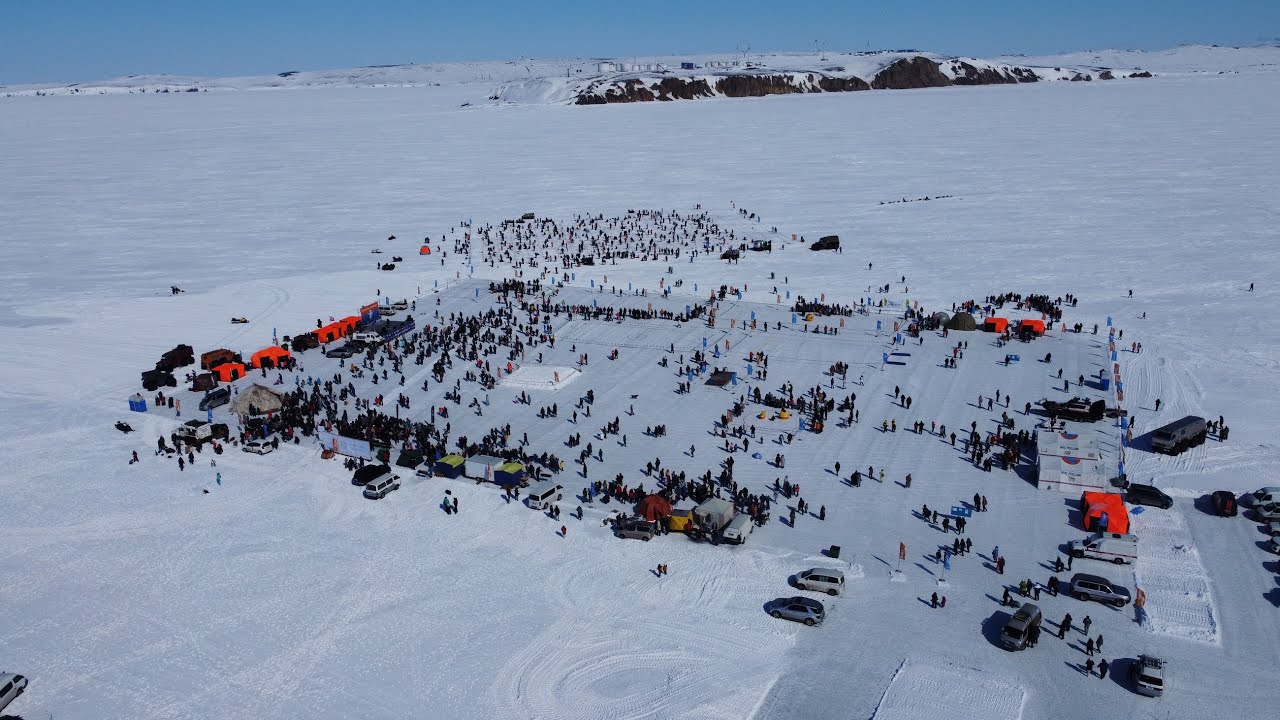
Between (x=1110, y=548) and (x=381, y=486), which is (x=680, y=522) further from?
(x=1110, y=548)

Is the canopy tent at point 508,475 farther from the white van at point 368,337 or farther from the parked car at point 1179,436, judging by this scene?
the parked car at point 1179,436

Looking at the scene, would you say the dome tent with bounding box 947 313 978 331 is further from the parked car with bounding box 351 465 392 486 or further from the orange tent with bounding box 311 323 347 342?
the orange tent with bounding box 311 323 347 342

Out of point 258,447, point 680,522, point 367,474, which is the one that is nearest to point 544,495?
point 680,522

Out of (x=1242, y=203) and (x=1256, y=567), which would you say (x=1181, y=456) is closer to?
(x=1256, y=567)

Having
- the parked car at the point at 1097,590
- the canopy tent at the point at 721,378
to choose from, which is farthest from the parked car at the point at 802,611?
the canopy tent at the point at 721,378

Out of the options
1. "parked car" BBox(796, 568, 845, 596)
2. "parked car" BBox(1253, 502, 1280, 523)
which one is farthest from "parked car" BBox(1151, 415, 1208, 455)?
"parked car" BBox(796, 568, 845, 596)
